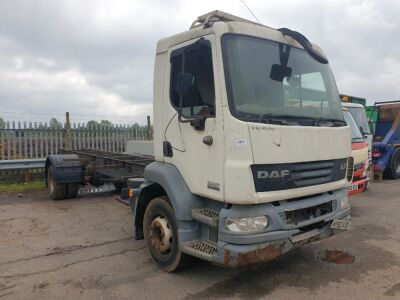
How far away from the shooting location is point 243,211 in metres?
3.50

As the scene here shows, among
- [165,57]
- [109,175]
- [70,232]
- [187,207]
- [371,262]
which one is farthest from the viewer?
[109,175]

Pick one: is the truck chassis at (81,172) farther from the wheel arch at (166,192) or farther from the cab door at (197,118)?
the cab door at (197,118)

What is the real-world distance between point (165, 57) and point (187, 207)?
1.79 meters

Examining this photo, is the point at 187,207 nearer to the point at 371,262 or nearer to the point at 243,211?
the point at 243,211

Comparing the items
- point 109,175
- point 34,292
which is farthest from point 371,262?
point 109,175

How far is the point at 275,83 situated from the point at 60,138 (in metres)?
10.4

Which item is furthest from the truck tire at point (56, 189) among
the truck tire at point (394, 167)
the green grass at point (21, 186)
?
the truck tire at point (394, 167)

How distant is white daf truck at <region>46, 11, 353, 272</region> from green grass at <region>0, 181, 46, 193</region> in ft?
22.5

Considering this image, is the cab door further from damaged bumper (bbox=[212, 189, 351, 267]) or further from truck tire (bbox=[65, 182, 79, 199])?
truck tire (bbox=[65, 182, 79, 199])

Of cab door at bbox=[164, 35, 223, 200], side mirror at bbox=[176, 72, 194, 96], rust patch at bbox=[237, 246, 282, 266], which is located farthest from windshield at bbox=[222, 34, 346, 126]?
rust patch at bbox=[237, 246, 282, 266]

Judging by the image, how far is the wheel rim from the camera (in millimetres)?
4297

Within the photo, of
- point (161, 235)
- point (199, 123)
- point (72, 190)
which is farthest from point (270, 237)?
point (72, 190)

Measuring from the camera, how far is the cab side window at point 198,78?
3.71 meters

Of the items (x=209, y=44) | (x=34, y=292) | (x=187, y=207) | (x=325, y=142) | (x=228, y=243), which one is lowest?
(x=34, y=292)
